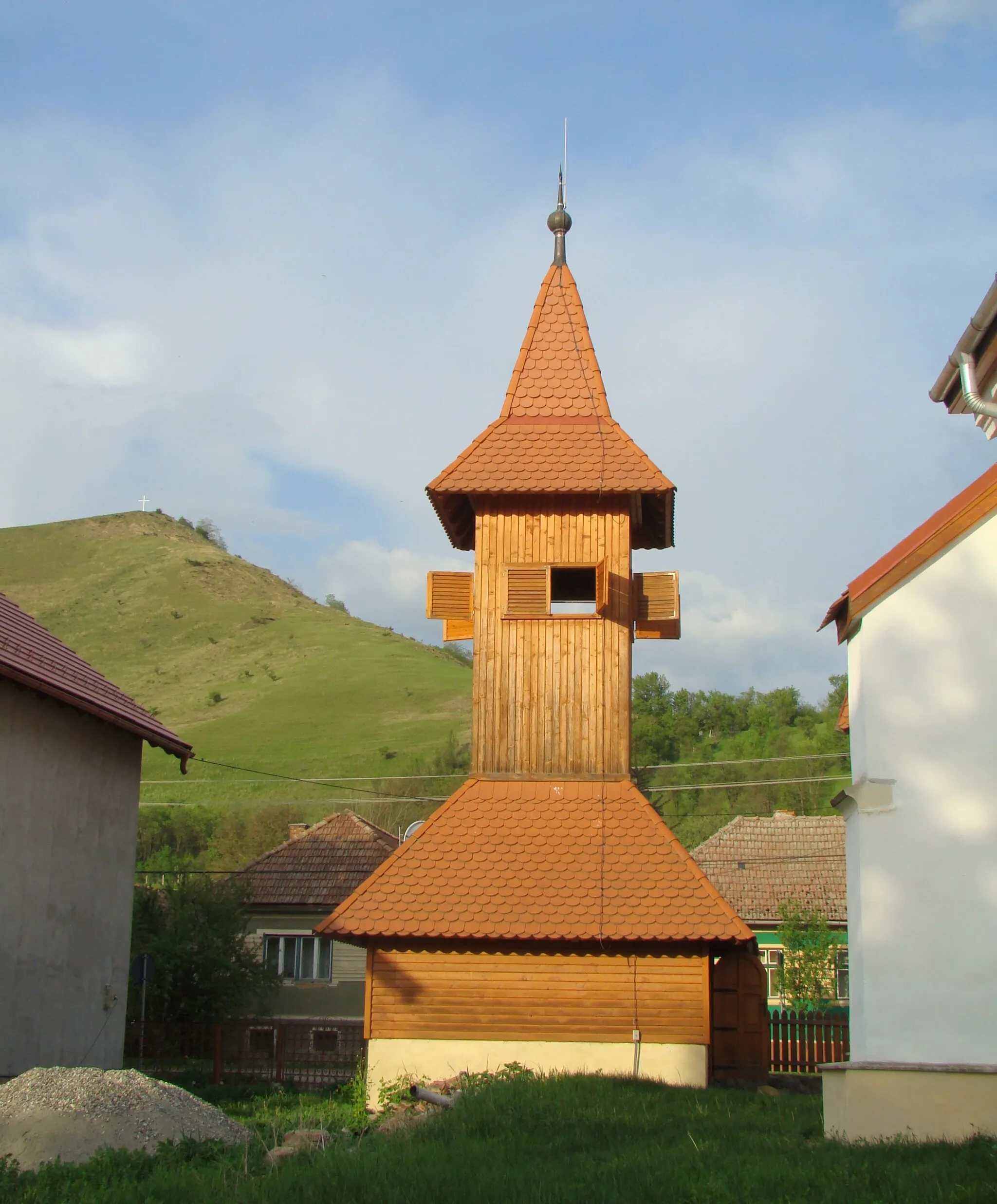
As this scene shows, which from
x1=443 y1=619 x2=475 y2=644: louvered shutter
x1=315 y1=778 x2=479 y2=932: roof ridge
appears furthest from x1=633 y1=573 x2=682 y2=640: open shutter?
x1=315 y1=778 x2=479 y2=932: roof ridge

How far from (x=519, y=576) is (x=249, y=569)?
121531mm

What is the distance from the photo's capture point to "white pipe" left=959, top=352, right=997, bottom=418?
1041 centimetres

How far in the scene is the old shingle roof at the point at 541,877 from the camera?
1689 centimetres

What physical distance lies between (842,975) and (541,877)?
18915mm

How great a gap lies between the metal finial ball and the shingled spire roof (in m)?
0.01

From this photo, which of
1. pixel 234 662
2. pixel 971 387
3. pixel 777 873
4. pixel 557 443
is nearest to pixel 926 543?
pixel 971 387

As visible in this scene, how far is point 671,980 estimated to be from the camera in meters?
16.9

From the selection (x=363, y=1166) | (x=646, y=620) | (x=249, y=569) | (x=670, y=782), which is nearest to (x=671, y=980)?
(x=646, y=620)

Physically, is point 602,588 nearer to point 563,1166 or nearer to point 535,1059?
point 535,1059

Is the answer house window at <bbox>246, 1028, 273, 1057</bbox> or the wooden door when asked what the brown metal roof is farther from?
the wooden door

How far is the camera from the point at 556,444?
20.6m

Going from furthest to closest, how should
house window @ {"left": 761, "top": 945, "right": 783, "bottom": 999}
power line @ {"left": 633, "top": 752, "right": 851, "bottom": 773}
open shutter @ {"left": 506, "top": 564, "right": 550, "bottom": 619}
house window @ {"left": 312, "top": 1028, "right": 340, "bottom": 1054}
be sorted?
power line @ {"left": 633, "top": 752, "right": 851, "bottom": 773}
house window @ {"left": 761, "top": 945, "right": 783, "bottom": 999}
house window @ {"left": 312, "top": 1028, "right": 340, "bottom": 1054}
open shutter @ {"left": 506, "top": 564, "right": 550, "bottom": 619}

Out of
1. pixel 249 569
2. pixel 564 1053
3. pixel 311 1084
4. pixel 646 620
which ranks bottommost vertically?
pixel 311 1084

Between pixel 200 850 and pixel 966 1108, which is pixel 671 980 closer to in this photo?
pixel 966 1108
